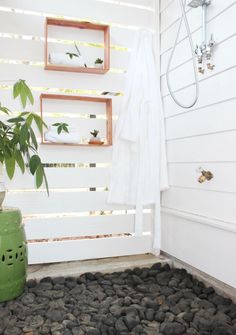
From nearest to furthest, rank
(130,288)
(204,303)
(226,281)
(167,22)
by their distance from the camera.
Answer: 1. (204,303)
2. (226,281)
3. (130,288)
4. (167,22)

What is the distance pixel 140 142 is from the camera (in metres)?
2.05

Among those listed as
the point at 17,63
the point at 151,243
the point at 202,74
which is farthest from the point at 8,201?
the point at 202,74

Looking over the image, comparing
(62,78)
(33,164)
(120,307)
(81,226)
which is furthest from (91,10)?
(120,307)

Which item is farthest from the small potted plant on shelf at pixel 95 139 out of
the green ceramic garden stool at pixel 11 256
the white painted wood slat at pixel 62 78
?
the green ceramic garden stool at pixel 11 256

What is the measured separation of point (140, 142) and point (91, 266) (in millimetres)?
A: 858

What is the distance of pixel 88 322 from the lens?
4.34ft

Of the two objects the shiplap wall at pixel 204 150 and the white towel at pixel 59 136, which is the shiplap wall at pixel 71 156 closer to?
the white towel at pixel 59 136

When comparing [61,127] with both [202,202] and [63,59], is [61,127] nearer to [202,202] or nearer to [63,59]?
[63,59]

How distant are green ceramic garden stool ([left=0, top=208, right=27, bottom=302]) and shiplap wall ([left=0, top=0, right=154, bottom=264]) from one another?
0.41 meters

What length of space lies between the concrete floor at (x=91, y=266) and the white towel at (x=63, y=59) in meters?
1.28

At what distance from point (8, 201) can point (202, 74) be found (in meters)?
1.40

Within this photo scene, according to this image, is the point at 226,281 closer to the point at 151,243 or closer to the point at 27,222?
the point at 151,243

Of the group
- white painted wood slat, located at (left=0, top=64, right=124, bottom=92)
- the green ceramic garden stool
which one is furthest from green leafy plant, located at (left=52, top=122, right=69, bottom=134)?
the green ceramic garden stool

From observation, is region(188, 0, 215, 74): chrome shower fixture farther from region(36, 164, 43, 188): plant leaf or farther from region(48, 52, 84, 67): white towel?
region(36, 164, 43, 188): plant leaf
